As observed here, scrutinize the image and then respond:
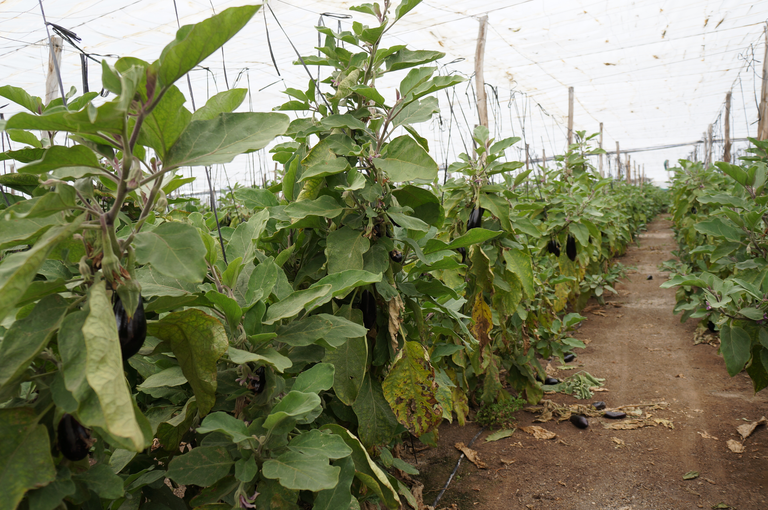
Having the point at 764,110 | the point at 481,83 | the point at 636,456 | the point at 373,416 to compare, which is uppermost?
the point at 481,83

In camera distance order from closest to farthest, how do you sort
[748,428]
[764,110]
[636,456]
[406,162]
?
[406,162], [636,456], [748,428], [764,110]

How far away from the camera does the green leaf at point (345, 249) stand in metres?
1.24

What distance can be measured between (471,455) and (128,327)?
2.73m

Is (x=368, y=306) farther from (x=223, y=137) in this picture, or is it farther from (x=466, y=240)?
(x=223, y=137)

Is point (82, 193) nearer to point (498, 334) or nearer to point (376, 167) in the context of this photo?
point (376, 167)

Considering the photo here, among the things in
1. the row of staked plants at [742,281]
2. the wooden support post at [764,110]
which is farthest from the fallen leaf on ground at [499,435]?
the wooden support post at [764,110]

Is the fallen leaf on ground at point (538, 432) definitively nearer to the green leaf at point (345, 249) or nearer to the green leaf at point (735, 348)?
the green leaf at point (735, 348)

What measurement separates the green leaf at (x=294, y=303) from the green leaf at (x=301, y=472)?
0.24 meters

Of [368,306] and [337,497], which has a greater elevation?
[368,306]

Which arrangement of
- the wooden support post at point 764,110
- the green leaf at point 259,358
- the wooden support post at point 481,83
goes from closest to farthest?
the green leaf at point 259,358 → the wooden support post at point 481,83 → the wooden support post at point 764,110

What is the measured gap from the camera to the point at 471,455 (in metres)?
2.98

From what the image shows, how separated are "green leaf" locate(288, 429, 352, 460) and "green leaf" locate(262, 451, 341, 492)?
1 cm

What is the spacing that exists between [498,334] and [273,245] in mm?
2119

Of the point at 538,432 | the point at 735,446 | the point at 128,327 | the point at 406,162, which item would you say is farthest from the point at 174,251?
the point at 735,446
